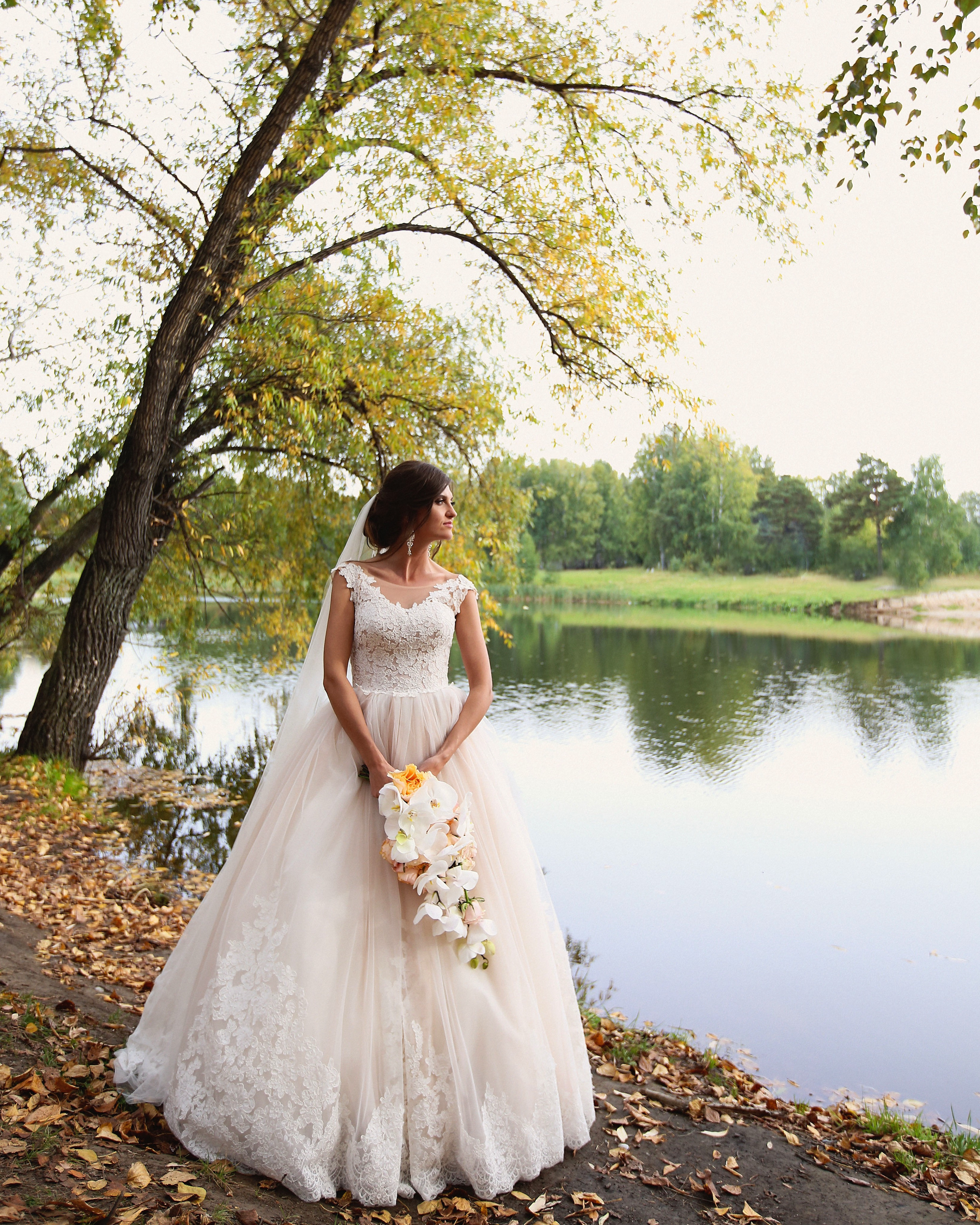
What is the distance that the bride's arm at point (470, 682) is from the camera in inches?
120

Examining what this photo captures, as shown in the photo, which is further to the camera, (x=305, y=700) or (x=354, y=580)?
(x=305, y=700)

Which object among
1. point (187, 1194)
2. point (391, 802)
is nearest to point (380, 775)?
point (391, 802)

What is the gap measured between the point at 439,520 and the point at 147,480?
5.37m

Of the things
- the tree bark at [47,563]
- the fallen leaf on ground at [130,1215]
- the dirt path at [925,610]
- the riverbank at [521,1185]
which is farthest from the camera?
the dirt path at [925,610]

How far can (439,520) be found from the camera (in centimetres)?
319

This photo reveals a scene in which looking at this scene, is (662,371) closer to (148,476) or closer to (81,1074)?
(148,476)

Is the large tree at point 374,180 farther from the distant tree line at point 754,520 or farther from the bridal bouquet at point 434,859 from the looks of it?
the distant tree line at point 754,520

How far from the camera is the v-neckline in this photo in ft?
10.4

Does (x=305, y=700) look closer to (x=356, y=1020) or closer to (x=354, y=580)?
(x=354, y=580)

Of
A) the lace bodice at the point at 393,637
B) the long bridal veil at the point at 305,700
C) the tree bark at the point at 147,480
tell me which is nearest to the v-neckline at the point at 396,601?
the lace bodice at the point at 393,637

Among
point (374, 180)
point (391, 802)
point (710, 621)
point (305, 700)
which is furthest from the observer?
point (710, 621)

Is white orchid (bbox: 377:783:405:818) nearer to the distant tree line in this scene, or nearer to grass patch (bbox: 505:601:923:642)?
grass patch (bbox: 505:601:923:642)

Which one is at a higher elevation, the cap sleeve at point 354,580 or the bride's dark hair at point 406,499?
the bride's dark hair at point 406,499

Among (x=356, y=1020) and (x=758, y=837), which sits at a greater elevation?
(x=356, y=1020)
